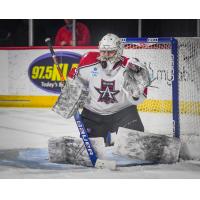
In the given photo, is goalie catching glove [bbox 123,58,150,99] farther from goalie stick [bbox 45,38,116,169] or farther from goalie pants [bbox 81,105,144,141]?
goalie stick [bbox 45,38,116,169]

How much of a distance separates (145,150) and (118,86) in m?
0.56

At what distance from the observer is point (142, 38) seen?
3.99m

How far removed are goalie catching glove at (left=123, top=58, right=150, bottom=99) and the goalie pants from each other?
162mm

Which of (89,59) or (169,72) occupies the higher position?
(89,59)

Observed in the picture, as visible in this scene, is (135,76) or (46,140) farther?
(46,140)

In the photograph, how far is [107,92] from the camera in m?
4.00

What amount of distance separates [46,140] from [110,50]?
0.89 meters

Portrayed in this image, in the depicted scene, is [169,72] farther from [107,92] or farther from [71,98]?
[71,98]

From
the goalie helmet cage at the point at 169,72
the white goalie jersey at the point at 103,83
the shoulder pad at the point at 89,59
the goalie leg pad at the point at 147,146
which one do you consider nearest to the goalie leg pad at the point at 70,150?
the goalie leg pad at the point at 147,146

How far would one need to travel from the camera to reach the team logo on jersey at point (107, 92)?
3984mm

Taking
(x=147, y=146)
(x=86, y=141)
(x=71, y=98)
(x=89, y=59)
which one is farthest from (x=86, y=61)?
(x=147, y=146)
